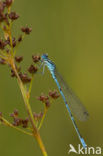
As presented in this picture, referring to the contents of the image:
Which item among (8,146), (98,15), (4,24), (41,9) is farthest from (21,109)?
(4,24)

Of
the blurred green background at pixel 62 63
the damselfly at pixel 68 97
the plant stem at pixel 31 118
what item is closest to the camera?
the plant stem at pixel 31 118

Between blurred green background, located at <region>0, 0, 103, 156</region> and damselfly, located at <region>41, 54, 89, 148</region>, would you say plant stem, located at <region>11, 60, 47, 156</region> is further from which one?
blurred green background, located at <region>0, 0, 103, 156</region>

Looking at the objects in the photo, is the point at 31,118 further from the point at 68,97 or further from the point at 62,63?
the point at 62,63

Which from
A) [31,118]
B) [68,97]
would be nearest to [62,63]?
[68,97]

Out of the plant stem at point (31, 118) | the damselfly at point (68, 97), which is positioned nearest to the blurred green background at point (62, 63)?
the damselfly at point (68, 97)

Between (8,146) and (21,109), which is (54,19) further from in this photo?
(8,146)

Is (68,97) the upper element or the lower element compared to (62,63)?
lower

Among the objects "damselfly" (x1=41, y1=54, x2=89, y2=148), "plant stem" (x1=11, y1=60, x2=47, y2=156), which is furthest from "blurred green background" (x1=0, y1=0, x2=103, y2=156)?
"plant stem" (x1=11, y1=60, x2=47, y2=156)

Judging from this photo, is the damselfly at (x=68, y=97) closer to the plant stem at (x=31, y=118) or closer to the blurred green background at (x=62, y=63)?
the blurred green background at (x=62, y=63)

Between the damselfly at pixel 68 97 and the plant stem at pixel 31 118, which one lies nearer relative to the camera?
the plant stem at pixel 31 118
